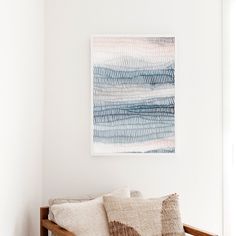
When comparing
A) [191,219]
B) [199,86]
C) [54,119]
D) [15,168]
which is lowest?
[191,219]

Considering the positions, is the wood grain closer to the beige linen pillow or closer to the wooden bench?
the wooden bench

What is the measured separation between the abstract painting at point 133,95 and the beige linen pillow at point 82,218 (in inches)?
23.7

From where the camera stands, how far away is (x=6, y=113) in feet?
7.23

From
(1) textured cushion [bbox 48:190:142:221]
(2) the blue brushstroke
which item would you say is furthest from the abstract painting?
(1) textured cushion [bbox 48:190:142:221]

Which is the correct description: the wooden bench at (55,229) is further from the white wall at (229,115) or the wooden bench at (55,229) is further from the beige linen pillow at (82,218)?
the white wall at (229,115)

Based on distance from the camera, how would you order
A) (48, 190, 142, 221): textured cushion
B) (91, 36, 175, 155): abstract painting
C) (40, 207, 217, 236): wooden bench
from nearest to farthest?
(40, 207, 217, 236): wooden bench → (48, 190, 142, 221): textured cushion → (91, 36, 175, 155): abstract painting

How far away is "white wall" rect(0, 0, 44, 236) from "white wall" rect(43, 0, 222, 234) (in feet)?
0.42

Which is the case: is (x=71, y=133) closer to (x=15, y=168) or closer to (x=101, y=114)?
(x=101, y=114)

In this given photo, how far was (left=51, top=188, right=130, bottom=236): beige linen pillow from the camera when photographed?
247cm

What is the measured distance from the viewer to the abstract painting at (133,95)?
3.11 m

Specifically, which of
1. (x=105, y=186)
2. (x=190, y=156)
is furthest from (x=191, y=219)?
(x=105, y=186)

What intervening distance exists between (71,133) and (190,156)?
0.86 meters

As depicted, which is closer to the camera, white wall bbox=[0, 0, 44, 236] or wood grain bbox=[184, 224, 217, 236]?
white wall bbox=[0, 0, 44, 236]

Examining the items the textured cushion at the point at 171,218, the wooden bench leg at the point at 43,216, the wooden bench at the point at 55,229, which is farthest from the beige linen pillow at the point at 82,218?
the textured cushion at the point at 171,218
